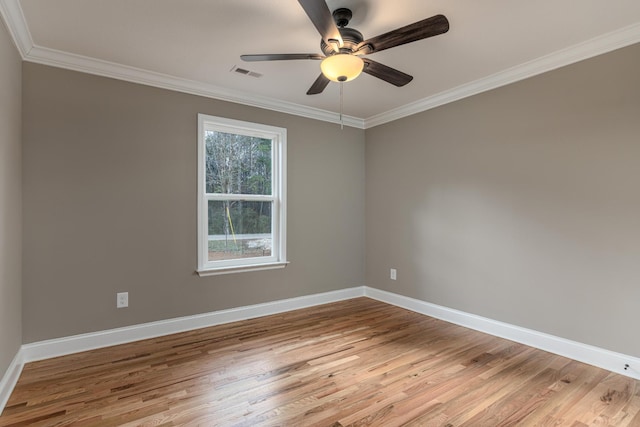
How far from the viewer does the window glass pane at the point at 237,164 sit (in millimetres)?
3479

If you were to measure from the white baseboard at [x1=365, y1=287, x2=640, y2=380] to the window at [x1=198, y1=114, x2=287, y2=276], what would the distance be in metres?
1.72

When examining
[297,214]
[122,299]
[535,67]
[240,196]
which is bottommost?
[122,299]

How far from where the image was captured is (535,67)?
9.18 feet

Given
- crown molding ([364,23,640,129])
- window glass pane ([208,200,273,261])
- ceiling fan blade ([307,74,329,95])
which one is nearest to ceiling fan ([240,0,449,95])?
ceiling fan blade ([307,74,329,95])

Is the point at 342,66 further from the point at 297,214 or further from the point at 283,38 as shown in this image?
the point at 297,214

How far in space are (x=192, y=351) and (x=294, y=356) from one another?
87cm

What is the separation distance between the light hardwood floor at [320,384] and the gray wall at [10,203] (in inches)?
14.1

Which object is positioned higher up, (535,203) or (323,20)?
(323,20)

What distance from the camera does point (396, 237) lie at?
4.14 metres

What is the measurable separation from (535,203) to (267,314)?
287cm

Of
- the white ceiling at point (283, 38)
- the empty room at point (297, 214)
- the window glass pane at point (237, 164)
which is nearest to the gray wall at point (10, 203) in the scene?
the empty room at point (297, 214)

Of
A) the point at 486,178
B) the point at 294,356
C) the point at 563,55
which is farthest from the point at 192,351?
the point at 563,55

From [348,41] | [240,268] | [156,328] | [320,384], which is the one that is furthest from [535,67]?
[156,328]

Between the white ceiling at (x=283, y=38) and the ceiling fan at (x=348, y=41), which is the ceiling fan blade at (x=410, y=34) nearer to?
the ceiling fan at (x=348, y=41)
